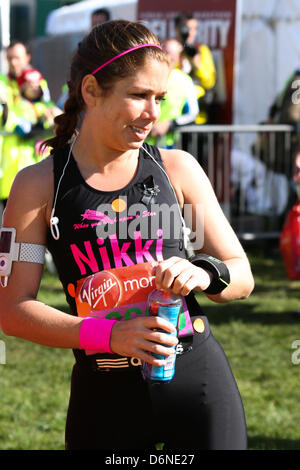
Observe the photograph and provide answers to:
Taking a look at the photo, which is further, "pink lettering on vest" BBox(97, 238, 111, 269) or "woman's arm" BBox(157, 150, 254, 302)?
"woman's arm" BBox(157, 150, 254, 302)

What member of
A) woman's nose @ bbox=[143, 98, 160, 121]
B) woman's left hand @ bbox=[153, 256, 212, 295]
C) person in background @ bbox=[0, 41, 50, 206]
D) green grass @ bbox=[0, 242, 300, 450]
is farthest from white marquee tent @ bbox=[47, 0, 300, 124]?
woman's left hand @ bbox=[153, 256, 212, 295]

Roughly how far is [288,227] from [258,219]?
3.69 metres

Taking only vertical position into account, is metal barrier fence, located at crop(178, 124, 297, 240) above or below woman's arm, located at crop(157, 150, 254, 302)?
below

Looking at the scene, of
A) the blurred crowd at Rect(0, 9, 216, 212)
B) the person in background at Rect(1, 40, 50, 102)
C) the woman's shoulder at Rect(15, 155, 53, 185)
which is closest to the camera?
the woman's shoulder at Rect(15, 155, 53, 185)

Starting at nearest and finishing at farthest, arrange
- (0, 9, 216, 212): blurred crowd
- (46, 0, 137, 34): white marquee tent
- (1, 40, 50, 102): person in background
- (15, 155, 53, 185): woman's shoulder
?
(15, 155, 53, 185): woman's shoulder, (0, 9, 216, 212): blurred crowd, (1, 40, 50, 102): person in background, (46, 0, 137, 34): white marquee tent

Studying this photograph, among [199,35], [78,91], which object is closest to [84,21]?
[199,35]

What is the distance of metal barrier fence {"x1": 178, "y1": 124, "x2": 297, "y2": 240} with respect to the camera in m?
9.36

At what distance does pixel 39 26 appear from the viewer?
65.1 ft

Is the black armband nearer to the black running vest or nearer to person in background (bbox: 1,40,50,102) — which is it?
the black running vest

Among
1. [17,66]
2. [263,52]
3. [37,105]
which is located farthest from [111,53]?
[263,52]

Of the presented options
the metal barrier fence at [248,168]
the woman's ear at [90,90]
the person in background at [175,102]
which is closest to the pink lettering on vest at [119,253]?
the woman's ear at [90,90]

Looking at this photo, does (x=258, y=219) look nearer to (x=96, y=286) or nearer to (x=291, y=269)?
(x=291, y=269)

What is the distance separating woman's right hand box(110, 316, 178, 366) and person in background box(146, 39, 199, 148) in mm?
5339

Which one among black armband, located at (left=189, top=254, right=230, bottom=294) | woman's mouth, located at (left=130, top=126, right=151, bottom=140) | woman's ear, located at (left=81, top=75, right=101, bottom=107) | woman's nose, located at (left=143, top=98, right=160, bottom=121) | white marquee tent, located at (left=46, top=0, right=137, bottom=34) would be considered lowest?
black armband, located at (left=189, top=254, right=230, bottom=294)
